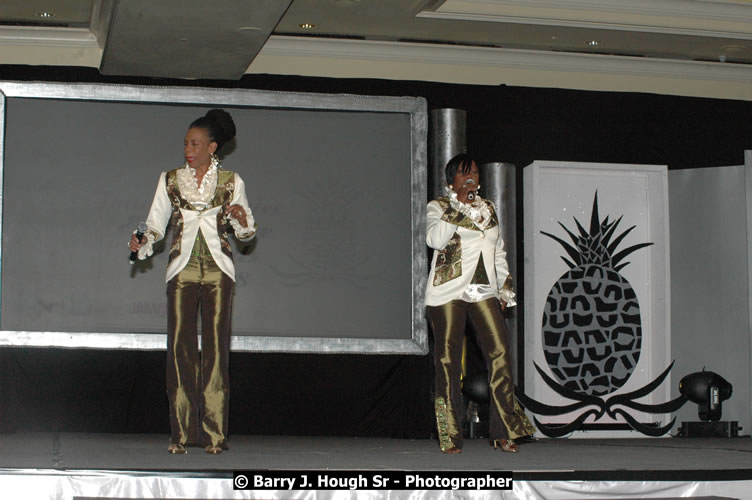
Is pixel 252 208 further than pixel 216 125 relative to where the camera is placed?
Yes

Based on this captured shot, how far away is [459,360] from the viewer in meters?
4.73

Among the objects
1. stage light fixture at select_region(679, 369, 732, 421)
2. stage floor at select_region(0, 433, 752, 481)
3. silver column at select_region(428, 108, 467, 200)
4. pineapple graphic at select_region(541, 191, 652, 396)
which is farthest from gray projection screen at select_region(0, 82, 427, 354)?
stage light fixture at select_region(679, 369, 732, 421)

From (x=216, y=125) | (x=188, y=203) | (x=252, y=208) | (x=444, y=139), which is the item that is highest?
(x=444, y=139)

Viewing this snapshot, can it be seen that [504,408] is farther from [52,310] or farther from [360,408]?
[52,310]

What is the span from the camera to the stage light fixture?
667 centimetres

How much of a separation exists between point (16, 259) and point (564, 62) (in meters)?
3.89

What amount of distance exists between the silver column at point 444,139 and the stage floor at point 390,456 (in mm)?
1660

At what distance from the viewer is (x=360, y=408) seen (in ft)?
21.3

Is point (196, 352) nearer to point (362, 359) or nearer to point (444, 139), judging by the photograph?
point (362, 359)

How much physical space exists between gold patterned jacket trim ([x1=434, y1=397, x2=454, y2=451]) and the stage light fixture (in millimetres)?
2585

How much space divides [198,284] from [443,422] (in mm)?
1306

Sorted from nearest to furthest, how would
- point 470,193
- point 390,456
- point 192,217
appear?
1. point 192,217
2. point 390,456
3. point 470,193

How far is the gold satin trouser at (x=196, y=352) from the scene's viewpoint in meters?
4.45

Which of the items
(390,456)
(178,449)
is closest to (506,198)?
(390,456)
